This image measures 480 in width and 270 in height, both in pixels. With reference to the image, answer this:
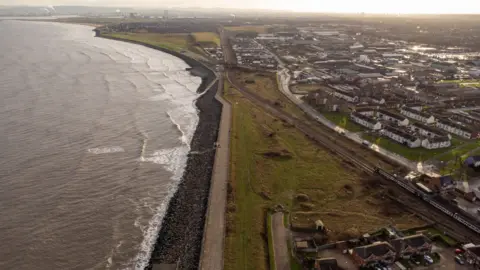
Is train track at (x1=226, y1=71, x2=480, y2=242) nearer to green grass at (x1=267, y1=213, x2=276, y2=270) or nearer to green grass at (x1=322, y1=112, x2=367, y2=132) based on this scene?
green grass at (x1=322, y1=112, x2=367, y2=132)

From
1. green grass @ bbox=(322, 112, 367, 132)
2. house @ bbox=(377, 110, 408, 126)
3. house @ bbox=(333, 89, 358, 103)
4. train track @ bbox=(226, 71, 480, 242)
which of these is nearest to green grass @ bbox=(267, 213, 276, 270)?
train track @ bbox=(226, 71, 480, 242)

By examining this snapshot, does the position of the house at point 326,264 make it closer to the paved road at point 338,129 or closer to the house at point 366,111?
the paved road at point 338,129

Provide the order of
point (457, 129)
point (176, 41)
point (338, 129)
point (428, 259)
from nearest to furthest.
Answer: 1. point (428, 259)
2. point (457, 129)
3. point (338, 129)
4. point (176, 41)

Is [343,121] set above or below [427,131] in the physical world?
below

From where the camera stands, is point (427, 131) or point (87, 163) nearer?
point (87, 163)

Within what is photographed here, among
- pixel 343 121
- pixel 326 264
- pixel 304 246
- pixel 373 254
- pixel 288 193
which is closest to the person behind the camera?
pixel 326 264

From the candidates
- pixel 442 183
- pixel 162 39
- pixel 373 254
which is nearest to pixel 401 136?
pixel 442 183

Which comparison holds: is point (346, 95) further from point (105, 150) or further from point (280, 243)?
point (280, 243)

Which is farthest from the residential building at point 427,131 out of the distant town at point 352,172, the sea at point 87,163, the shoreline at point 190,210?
the sea at point 87,163
